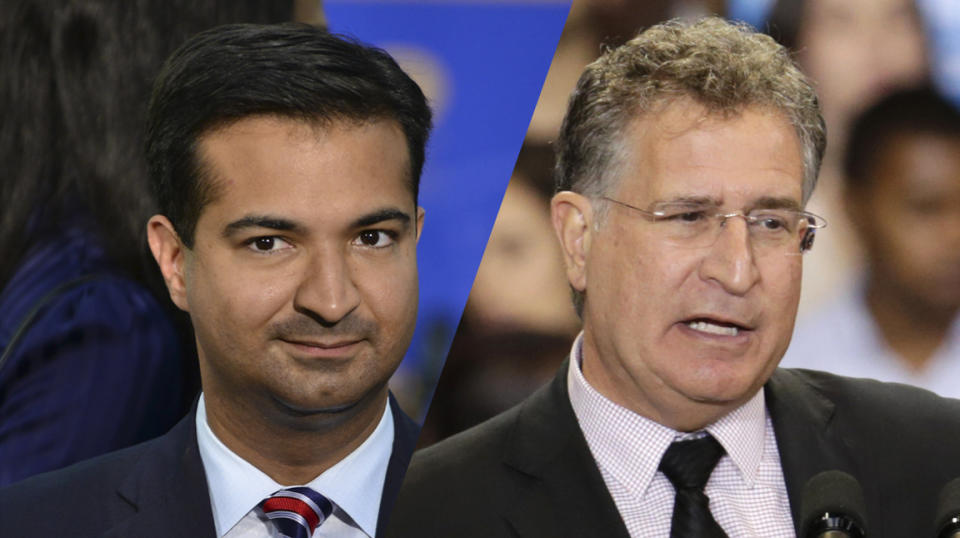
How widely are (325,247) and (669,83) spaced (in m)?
0.87

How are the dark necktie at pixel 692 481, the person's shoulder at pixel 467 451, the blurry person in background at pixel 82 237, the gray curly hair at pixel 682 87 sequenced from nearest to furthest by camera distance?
the dark necktie at pixel 692 481
the gray curly hair at pixel 682 87
the person's shoulder at pixel 467 451
the blurry person in background at pixel 82 237

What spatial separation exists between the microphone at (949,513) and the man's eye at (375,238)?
50.4 inches

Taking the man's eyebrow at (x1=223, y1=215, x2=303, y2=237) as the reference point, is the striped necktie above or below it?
below

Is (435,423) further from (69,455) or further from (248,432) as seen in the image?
(69,455)

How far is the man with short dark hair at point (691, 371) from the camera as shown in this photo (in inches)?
100.0

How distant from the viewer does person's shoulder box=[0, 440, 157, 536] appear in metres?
2.60

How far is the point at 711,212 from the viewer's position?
2.56 metres

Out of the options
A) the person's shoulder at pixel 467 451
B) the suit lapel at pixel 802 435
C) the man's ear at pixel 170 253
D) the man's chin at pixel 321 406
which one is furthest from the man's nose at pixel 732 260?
the man's ear at pixel 170 253

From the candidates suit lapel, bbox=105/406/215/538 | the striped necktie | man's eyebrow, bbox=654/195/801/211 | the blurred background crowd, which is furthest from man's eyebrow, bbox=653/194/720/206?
suit lapel, bbox=105/406/215/538

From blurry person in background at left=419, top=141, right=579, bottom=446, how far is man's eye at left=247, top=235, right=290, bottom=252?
2.52 feet

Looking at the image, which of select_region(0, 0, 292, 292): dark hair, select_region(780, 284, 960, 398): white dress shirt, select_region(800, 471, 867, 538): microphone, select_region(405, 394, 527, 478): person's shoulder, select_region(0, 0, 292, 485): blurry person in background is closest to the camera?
select_region(800, 471, 867, 538): microphone

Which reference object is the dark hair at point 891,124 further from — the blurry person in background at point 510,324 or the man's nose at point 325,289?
the man's nose at point 325,289

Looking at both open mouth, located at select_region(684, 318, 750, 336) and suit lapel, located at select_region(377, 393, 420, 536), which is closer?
open mouth, located at select_region(684, 318, 750, 336)

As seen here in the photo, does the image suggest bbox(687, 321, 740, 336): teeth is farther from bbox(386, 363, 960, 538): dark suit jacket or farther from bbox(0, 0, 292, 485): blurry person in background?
bbox(0, 0, 292, 485): blurry person in background
